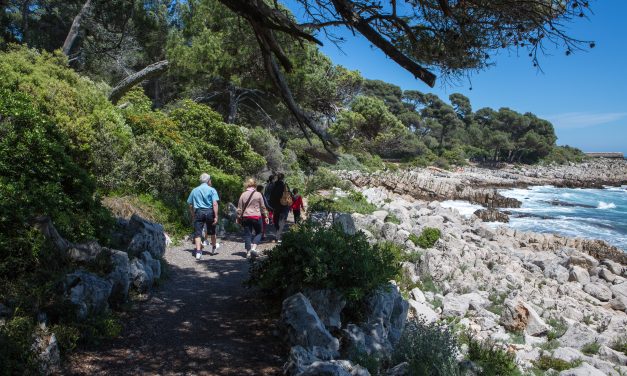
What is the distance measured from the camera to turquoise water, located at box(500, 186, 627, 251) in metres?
25.5

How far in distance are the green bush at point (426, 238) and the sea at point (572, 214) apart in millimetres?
13589

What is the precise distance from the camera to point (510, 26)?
16.3ft

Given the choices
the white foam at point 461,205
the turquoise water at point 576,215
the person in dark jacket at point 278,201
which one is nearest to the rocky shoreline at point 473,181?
the white foam at point 461,205

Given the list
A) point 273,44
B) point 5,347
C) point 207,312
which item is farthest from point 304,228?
point 5,347

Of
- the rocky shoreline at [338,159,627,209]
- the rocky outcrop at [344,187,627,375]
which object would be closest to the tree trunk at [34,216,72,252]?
the rocky outcrop at [344,187,627,375]

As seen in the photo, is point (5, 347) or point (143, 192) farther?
point (143, 192)

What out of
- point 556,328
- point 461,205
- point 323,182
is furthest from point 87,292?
point 461,205

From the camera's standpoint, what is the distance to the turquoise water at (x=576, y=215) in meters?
25.5

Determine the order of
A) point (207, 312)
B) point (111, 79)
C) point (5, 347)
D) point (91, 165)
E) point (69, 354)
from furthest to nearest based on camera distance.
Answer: point (111, 79) < point (91, 165) < point (207, 312) < point (69, 354) < point (5, 347)

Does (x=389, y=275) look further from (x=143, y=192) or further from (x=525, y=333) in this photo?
→ (x=143, y=192)

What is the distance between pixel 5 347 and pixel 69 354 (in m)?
0.83

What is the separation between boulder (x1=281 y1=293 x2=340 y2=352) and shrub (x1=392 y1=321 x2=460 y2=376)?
87 centimetres

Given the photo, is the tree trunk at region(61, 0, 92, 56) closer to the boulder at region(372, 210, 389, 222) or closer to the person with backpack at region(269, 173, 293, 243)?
the person with backpack at region(269, 173, 293, 243)

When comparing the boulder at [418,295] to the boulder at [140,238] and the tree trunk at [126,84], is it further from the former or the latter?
the tree trunk at [126,84]
